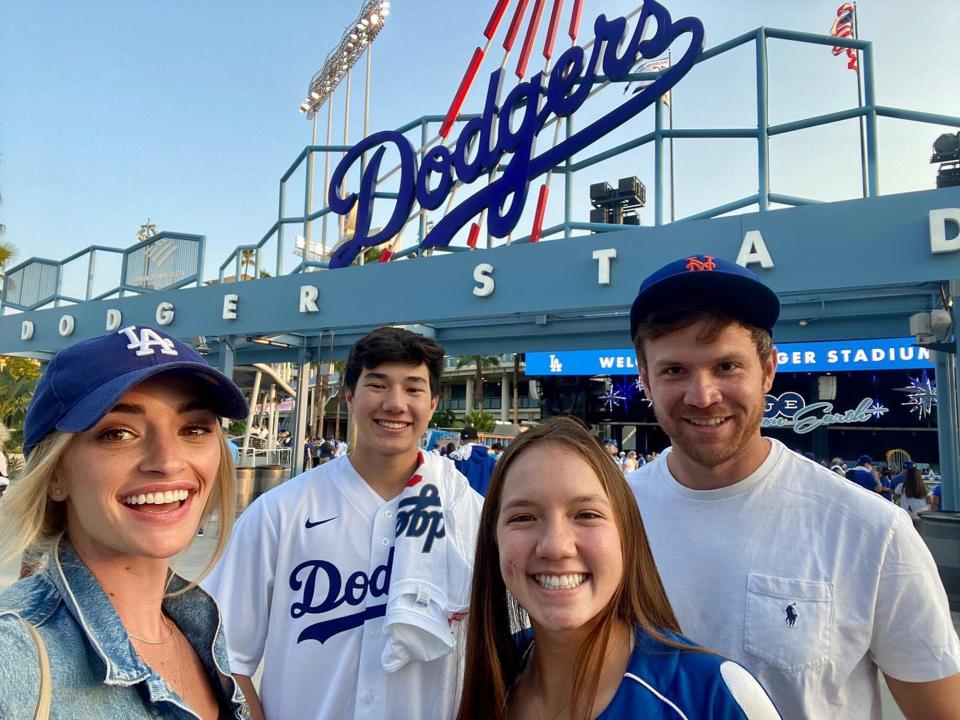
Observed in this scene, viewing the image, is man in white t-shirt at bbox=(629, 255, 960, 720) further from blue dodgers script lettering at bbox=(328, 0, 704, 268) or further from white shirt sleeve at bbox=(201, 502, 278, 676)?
blue dodgers script lettering at bbox=(328, 0, 704, 268)

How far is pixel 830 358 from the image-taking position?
64.8ft

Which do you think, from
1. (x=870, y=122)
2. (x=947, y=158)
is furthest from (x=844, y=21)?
(x=870, y=122)

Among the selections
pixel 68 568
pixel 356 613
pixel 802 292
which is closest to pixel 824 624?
pixel 356 613

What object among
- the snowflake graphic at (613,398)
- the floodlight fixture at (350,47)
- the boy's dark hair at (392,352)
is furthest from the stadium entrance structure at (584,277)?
the floodlight fixture at (350,47)

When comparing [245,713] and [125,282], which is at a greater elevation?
[125,282]

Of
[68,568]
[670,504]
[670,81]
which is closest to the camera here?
[68,568]

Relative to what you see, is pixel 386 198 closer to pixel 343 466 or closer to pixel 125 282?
pixel 125 282

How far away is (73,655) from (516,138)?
8930 mm

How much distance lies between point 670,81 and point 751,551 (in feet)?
25.9

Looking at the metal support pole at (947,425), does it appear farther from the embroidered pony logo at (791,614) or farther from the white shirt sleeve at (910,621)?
the embroidered pony logo at (791,614)

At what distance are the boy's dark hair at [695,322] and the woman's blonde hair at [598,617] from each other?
15.6 inches

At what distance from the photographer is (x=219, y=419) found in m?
1.37

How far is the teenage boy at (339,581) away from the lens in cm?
191

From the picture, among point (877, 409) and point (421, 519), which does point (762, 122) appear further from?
point (877, 409)
